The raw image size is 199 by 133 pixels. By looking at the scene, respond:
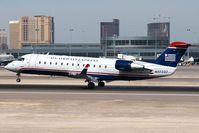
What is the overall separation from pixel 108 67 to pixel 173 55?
246 inches

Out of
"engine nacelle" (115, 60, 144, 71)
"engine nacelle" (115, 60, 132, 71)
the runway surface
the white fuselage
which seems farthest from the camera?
the white fuselage

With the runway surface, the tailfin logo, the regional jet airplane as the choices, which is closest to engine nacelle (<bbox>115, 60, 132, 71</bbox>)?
the regional jet airplane

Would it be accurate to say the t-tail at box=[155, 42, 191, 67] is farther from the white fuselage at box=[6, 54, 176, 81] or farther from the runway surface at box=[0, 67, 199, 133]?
the runway surface at box=[0, 67, 199, 133]

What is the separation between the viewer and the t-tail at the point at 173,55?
40531 mm

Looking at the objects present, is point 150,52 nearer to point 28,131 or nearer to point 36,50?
point 36,50

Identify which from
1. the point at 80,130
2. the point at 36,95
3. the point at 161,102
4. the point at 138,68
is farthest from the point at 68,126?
the point at 138,68

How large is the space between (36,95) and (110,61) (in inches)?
423

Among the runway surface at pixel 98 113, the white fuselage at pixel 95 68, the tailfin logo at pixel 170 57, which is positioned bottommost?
the runway surface at pixel 98 113

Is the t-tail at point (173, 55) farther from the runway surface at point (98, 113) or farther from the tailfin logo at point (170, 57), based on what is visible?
the runway surface at point (98, 113)

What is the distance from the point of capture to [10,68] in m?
43.4

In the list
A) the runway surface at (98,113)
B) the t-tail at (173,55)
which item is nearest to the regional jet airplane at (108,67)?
the t-tail at (173,55)

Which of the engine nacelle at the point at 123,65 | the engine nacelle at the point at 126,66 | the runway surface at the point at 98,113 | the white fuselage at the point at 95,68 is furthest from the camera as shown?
the white fuselage at the point at 95,68

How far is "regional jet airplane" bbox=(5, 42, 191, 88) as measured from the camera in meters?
40.4

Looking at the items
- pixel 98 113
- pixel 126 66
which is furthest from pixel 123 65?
pixel 98 113
